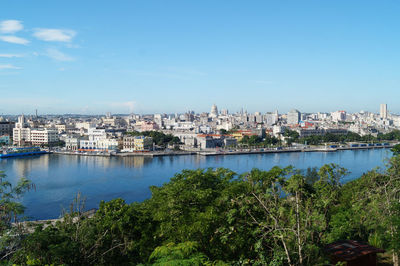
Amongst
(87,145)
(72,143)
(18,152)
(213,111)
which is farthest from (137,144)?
(213,111)

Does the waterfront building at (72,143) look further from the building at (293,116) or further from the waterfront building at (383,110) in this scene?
the waterfront building at (383,110)

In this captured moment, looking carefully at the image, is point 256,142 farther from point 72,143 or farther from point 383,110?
point 383,110

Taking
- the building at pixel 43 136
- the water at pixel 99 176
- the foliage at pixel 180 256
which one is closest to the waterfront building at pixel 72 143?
the building at pixel 43 136

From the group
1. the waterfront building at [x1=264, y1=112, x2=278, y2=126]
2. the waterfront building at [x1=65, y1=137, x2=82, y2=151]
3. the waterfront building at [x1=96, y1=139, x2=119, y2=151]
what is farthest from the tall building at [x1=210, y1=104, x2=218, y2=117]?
the waterfront building at [x1=96, y1=139, x2=119, y2=151]

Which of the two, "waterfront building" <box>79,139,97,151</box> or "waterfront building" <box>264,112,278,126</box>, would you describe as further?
"waterfront building" <box>264,112,278,126</box>

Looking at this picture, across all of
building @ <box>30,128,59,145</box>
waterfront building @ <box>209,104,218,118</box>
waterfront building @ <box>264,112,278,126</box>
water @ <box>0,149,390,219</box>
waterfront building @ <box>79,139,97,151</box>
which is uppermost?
waterfront building @ <box>209,104,218,118</box>

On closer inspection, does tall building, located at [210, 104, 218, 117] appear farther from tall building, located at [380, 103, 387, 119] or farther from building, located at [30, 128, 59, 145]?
building, located at [30, 128, 59, 145]
